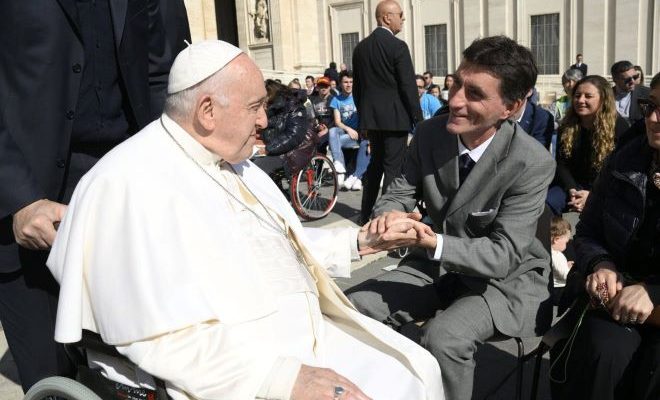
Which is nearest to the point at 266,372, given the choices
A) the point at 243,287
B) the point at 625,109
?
the point at 243,287

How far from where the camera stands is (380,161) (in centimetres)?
704

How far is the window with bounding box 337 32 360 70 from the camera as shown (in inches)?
1112

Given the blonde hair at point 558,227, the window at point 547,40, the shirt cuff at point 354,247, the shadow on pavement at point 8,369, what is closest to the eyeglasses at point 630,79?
the blonde hair at point 558,227

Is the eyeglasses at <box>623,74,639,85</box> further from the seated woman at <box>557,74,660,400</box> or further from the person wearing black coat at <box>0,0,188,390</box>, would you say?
the person wearing black coat at <box>0,0,188,390</box>

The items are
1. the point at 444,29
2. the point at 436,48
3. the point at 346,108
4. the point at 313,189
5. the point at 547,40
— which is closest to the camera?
the point at 313,189

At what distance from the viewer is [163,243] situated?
79.0 inches

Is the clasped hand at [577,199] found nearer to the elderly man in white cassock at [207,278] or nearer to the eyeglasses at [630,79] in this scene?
the elderly man in white cassock at [207,278]

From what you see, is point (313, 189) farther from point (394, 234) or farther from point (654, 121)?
point (654, 121)

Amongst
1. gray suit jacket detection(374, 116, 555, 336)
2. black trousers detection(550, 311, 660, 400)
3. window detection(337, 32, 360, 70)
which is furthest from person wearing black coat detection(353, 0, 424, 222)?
window detection(337, 32, 360, 70)

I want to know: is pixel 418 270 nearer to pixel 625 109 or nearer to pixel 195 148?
pixel 195 148

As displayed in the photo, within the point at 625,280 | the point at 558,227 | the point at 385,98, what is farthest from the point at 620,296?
the point at 385,98

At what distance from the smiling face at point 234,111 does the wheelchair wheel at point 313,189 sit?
18.0 feet

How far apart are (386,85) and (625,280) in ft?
16.0

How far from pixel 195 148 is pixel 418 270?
134 cm
